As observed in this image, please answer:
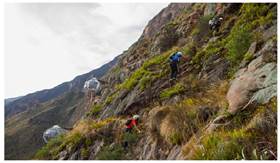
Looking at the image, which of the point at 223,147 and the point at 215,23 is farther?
the point at 215,23

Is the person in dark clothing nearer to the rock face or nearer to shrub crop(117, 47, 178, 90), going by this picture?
shrub crop(117, 47, 178, 90)

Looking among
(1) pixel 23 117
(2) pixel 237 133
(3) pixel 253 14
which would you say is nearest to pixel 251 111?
(2) pixel 237 133

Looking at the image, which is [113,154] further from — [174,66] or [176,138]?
[174,66]

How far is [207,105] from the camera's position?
7113 mm

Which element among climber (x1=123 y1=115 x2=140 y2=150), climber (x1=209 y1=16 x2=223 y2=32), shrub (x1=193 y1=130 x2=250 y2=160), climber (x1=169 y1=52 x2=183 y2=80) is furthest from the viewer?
climber (x1=209 y1=16 x2=223 y2=32)

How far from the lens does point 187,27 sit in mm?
21516

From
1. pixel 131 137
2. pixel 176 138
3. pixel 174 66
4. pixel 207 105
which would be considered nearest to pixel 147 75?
pixel 174 66

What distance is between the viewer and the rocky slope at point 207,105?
4.70 m

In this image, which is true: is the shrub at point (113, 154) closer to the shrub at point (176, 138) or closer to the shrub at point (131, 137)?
the shrub at point (131, 137)

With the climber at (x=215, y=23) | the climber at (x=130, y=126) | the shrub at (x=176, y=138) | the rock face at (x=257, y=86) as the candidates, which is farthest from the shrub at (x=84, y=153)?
the climber at (x=215, y=23)

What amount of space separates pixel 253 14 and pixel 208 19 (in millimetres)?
3879

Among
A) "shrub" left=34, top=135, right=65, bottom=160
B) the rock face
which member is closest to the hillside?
"shrub" left=34, top=135, right=65, bottom=160

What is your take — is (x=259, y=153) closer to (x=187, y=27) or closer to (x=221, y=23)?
(x=221, y=23)

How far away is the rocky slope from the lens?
15.4ft
